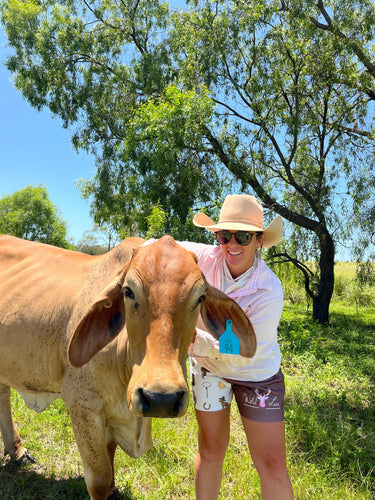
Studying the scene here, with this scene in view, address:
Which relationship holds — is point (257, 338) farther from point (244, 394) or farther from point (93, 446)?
point (93, 446)

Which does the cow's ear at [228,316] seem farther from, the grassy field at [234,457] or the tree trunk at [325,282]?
the tree trunk at [325,282]

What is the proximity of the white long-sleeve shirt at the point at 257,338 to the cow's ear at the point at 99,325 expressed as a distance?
0.55 meters

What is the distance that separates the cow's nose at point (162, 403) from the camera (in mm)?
1582

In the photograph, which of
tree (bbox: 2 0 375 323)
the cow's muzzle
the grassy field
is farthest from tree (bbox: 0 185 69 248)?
the cow's muzzle

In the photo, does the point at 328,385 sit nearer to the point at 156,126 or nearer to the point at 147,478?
the point at 147,478

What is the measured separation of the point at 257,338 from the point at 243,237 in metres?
0.63

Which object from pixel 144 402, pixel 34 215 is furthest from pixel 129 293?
pixel 34 215

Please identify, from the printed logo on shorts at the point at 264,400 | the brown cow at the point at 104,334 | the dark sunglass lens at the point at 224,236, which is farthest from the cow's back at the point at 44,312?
the printed logo on shorts at the point at 264,400

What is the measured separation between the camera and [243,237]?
8.09ft

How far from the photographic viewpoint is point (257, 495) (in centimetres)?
286

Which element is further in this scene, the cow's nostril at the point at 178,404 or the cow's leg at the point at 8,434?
the cow's leg at the point at 8,434

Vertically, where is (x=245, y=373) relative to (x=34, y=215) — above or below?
below

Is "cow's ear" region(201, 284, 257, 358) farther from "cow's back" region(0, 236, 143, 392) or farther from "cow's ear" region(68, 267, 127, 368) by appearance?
"cow's back" region(0, 236, 143, 392)

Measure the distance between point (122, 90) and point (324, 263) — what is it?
310 inches
